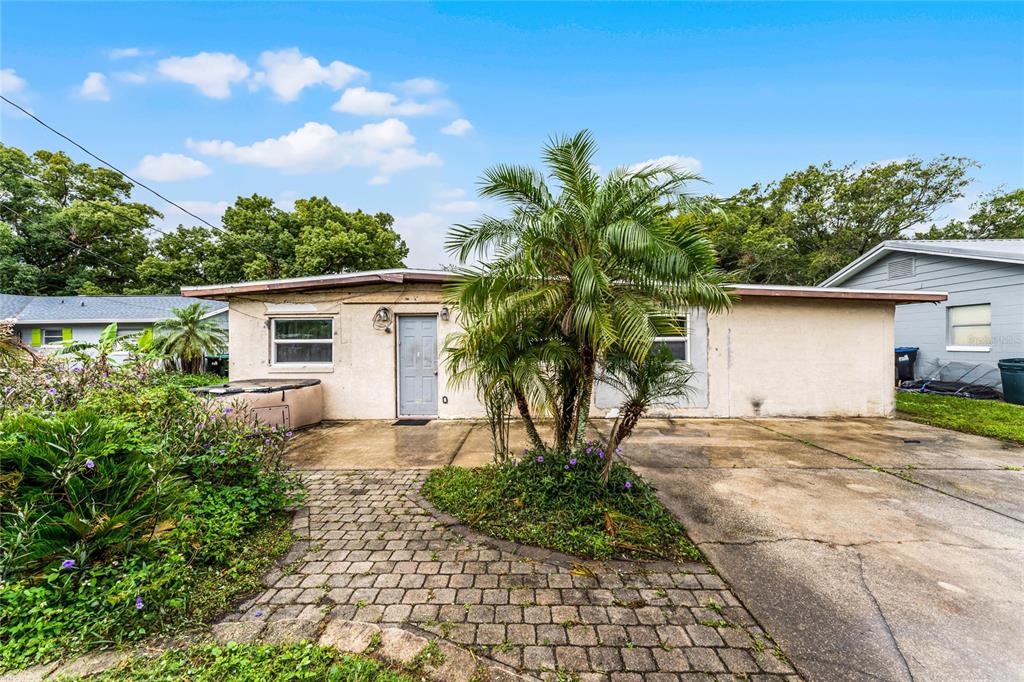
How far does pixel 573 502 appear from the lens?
128 inches

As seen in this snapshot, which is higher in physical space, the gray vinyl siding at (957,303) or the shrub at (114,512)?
the gray vinyl siding at (957,303)

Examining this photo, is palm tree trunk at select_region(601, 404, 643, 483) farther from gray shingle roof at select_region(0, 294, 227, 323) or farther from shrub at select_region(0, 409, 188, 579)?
gray shingle roof at select_region(0, 294, 227, 323)

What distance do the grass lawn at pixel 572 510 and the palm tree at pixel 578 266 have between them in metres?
0.36

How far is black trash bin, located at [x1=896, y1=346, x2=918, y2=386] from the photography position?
34.1 ft

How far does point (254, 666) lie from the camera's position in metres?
1.75

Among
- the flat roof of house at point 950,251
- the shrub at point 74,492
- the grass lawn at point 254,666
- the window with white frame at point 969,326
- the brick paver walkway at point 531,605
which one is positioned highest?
the flat roof of house at point 950,251

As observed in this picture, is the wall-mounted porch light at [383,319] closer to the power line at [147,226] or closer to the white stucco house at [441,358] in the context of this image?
the white stucco house at [441,358]

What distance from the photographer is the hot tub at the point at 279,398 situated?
584cm

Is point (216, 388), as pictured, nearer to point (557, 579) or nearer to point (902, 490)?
point (557, 579)

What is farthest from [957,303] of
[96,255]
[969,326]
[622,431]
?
[96,255]

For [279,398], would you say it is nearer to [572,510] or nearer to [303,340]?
[303,340]

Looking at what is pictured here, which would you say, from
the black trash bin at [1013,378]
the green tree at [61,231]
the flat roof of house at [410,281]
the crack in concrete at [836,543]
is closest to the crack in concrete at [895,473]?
the crack in concrete at [836,543]

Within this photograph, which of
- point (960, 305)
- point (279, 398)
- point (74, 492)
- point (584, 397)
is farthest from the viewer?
point (960, 305)

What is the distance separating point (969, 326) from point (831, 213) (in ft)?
35.3
